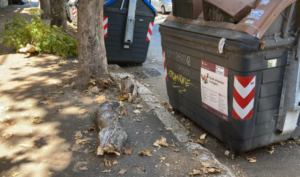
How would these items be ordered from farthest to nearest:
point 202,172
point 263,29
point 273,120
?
point 273,120 → point 202,172 → point 263,29

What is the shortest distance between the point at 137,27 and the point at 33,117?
3955 mm

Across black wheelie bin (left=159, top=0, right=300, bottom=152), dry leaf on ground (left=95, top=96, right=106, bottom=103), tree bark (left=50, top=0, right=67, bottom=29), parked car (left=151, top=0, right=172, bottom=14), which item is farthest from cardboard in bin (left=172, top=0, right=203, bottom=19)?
parked car (left=151, top=0, right=172, bottom=14)

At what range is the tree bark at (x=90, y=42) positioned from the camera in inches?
183

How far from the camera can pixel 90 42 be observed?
4742mm

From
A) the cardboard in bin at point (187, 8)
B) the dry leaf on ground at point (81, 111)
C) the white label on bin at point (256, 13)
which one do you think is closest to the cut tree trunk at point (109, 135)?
the dry leaf on ground at point (81, 111)

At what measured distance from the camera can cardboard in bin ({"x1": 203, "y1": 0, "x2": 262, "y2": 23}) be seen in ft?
9.46

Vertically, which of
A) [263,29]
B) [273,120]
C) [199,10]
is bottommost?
[273,120]

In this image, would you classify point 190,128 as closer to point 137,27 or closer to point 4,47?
point 137,27

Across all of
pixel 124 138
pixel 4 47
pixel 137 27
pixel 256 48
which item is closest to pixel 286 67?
pixel 256 48

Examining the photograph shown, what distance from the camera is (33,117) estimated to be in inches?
152

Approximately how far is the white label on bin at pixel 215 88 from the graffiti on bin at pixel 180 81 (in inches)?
11.9

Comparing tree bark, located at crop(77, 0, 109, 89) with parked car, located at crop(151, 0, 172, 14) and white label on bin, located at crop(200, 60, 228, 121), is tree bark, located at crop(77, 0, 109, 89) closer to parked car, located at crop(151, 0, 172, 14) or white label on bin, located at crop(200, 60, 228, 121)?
white label on bin, located at crop(200, 60, 228, 121)

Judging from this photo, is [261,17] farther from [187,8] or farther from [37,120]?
[37,120]

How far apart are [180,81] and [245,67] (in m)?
1.27
